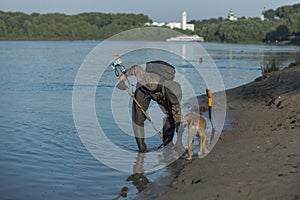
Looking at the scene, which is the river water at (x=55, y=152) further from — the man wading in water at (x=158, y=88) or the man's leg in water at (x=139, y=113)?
the man wading in water at (x=158, y=88)

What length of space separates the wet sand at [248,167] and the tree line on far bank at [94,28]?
12147 cm

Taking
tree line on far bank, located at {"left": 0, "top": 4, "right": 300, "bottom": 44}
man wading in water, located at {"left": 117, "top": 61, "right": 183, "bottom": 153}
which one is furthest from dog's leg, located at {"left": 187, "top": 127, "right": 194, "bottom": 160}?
tree line on far bank, located at {"left": 0, "top": 4, "right": 300, "bottom": 44}

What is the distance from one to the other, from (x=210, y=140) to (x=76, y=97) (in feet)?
36.0

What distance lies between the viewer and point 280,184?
Answer: 6109mm

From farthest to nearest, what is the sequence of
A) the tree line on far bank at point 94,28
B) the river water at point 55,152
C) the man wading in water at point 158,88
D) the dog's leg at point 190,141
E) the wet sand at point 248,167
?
the tree line on far bank at point 94,28
the man wading in water at point 158,88
the dog's leg at point 190,141
the river water at point 55,152
the wet sand at point 248,167

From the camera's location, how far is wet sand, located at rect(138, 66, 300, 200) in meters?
6.13

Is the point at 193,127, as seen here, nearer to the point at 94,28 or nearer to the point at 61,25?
the point at 94,28

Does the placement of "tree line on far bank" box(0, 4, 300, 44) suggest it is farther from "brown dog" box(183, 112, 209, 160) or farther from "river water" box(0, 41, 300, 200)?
"brown dog" box(183, 112, 209, 160)

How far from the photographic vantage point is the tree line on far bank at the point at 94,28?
140 m

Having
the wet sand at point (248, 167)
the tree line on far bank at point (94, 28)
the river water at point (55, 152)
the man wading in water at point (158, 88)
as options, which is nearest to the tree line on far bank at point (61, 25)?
the tree line on far bank at point (94, 28)

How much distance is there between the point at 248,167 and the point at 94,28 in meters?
147

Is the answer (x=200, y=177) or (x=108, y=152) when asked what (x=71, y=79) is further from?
(x=200, y=177)

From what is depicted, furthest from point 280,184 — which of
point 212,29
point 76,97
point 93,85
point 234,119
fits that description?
point 212,29

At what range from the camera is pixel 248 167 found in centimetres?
718
